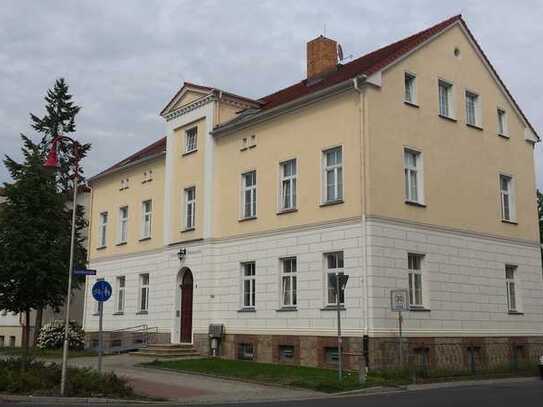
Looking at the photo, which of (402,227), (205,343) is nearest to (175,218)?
(205,343)

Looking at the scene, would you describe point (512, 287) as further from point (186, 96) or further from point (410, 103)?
point (186, 96)

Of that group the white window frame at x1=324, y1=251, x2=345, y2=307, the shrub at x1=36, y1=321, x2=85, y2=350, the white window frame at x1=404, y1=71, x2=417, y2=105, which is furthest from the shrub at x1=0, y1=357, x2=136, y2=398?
the shrub at x1=36, y1=321, x2=85, y2=350

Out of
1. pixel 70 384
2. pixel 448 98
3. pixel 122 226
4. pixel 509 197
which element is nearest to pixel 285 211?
pixel 448 98

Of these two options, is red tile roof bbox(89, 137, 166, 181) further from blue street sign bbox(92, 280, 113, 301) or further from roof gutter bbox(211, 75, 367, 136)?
blue street sign bbox(92, 280, 113, 301)

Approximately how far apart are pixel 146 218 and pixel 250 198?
30.2ft

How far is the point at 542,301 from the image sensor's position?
29.1m

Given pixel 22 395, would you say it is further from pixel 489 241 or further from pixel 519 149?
pixel 519 149

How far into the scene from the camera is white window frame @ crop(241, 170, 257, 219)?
1106 inches

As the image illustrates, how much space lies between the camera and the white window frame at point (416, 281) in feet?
78.8

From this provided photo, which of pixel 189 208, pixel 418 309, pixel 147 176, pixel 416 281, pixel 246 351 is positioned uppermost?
pixel 147 176

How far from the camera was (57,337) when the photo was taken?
3675cm

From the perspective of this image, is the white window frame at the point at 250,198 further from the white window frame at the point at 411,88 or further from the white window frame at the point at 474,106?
the white window frame at the point at 474,106

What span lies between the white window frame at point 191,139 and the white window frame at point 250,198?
3.91 metres

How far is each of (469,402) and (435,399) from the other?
97cm
